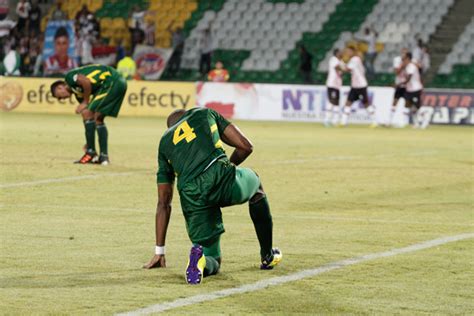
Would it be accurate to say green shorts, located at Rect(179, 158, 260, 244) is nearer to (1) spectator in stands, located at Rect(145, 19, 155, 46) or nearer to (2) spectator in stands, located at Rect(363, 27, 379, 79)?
(2) spectator in stands, located at Rect(363, 27, 379, 79)

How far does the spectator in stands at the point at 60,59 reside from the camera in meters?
43.1

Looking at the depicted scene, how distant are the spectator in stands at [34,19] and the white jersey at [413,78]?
16.0 metres

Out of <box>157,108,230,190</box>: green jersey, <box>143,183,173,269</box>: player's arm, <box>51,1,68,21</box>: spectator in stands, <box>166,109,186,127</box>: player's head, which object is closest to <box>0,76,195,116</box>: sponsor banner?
<box>51,1,68,21</box>: spectator in stands

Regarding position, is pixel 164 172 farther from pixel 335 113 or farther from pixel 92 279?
pixel 335 113

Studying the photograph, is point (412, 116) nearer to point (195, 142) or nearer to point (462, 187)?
point (462, 187)

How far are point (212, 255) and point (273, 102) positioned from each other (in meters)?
27.8

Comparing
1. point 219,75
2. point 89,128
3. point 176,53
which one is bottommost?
point 176,53

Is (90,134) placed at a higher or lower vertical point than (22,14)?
higher

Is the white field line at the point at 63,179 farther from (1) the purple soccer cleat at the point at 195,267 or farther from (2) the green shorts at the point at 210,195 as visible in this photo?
(1) the purple soccer cleat at the point at 195,267

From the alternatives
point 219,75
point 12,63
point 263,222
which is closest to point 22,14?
point 12,63

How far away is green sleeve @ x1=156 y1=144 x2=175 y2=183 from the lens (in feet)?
30.2

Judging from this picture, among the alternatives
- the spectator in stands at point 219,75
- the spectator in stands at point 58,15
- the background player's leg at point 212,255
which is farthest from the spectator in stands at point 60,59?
the background player's leg at point 212,255

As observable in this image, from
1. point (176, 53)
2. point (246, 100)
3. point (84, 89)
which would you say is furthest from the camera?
point (176, 53)

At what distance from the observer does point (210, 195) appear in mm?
9008
